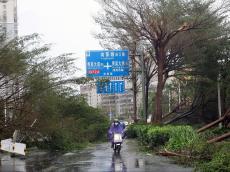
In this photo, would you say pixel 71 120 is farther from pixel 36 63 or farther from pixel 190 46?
pixel 190 46

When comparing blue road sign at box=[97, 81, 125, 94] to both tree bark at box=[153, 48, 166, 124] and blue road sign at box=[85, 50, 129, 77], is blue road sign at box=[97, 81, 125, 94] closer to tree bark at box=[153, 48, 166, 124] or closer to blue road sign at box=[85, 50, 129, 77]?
blue road sign at box=[85, 50, 129, 77]

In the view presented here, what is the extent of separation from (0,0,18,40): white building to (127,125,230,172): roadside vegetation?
7498 millimetres

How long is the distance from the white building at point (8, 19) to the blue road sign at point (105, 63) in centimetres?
739

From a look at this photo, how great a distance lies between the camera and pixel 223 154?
39.4 feet

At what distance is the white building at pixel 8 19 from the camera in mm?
18888

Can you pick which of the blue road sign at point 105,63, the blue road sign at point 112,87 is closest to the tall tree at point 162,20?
the blue road sign at point 105,63

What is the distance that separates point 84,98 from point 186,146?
17.9m

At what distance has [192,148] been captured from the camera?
15.6 meters

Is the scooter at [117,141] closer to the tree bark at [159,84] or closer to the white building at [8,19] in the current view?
the white building at [8,19]

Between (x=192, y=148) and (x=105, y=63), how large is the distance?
56.2 feet

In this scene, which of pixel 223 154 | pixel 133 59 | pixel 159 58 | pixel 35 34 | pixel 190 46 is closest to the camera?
pixel 223 154

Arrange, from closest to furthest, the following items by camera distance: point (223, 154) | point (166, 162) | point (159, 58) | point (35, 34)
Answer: point (223, 154) → point (166, 162) → point (35, 34) → point (159, 58)

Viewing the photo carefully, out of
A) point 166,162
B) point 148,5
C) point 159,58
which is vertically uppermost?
point 148,5

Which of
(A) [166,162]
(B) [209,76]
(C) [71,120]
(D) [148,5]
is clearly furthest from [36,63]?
(B) [209,76]
